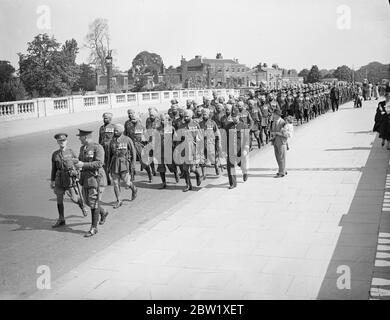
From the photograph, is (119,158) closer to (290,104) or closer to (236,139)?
(236,139)

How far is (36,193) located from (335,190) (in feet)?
20.4

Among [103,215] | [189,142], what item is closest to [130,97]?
[189,142]

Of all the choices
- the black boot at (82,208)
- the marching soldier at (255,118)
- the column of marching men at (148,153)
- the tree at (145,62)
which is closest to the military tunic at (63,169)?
the column of marching men at (148,153)

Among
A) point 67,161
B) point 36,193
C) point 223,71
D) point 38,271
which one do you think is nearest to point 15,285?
point 38,271

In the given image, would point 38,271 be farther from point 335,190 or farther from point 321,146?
point 321,146

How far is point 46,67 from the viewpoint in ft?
94.8

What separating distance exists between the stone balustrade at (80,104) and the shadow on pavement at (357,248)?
16060 mm

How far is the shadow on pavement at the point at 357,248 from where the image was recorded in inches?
196

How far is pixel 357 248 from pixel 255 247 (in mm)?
1269

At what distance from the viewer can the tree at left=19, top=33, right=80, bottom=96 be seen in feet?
82.7

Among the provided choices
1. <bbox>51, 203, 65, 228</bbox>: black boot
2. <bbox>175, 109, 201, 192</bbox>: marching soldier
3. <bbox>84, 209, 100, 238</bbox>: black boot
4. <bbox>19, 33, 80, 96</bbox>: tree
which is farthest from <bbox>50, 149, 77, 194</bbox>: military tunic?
<bbox>19, 33, 80, 96</bbox>: tree

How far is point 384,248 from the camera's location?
618cm

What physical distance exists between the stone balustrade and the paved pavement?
13932mm
